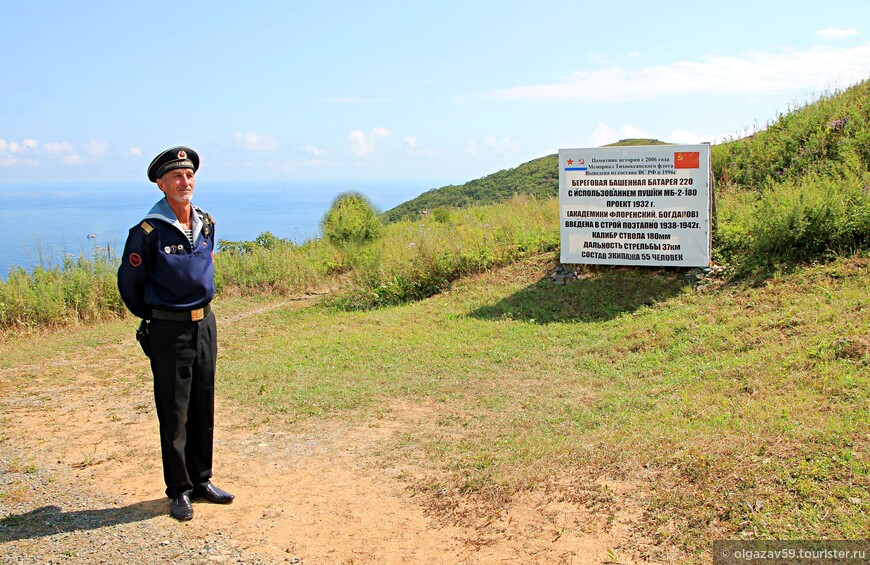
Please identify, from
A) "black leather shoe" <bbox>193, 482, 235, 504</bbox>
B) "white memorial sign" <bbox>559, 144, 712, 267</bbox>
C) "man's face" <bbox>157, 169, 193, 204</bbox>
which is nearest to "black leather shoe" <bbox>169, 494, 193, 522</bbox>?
"black leather shoe" <bbox>193, 482, 235, 504</bbox>

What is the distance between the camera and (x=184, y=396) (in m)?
4.57

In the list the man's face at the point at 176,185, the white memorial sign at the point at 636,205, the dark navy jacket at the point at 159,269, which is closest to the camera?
the dark navy jacket at the point at 159,269

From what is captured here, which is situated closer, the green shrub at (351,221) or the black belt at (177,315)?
the black belt at (177,315)

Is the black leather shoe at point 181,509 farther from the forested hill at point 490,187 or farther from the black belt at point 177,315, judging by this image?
the forested hill at point 490,187

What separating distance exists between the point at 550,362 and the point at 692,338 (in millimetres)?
1487

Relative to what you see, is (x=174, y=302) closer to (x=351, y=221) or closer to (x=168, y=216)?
(x=168, y=216)

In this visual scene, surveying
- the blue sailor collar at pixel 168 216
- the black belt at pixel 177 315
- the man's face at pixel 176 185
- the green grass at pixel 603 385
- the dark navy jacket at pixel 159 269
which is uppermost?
the man's face at pixel 176 185

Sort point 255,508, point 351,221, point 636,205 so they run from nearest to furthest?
point 255,508
point 636,205
point 351,221

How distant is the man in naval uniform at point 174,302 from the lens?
4.47 metres

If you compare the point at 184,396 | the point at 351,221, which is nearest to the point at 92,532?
the point at 184,396

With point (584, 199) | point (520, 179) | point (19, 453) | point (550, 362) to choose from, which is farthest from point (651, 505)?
point (520, 179)

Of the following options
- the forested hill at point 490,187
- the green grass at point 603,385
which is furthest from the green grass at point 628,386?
the forested hill at point 490,187

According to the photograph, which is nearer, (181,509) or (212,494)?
(181,509)

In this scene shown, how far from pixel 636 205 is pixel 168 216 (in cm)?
725
